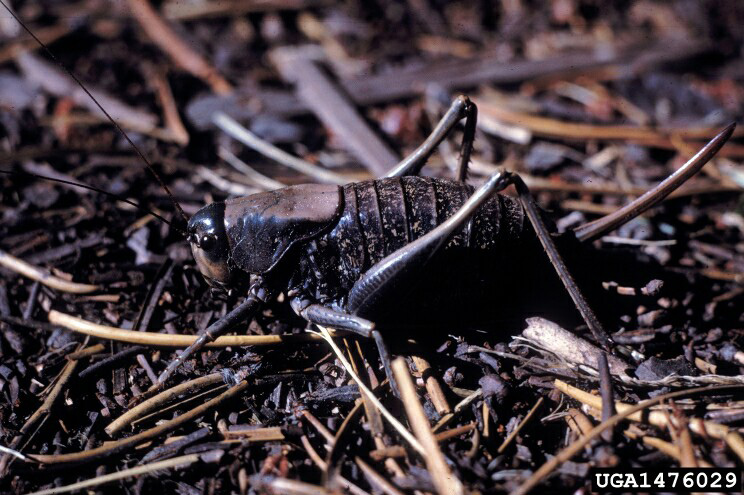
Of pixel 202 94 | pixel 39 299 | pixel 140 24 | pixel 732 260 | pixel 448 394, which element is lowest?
pixel 448 394

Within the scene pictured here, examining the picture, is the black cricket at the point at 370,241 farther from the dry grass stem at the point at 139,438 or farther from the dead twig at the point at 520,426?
the dead twig at the point at 520,426

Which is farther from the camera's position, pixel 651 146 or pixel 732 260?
pixel 651 146

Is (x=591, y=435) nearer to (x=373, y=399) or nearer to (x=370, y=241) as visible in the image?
(x=373, y=399)

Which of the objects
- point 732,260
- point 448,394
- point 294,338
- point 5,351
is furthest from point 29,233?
point 732,260

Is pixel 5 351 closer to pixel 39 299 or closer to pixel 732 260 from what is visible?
pixel 39 299

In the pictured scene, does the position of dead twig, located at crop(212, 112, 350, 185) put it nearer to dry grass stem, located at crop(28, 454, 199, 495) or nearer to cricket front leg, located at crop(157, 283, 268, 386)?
cricket front leg, located at crop(157, 283, 268, 386)

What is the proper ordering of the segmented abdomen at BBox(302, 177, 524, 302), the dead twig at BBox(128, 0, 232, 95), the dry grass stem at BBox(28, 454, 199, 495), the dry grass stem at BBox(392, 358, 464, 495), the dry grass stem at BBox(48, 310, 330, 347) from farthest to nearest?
the dead twig at BBox(128, 0, 232, 95)
the dry grass stem at BBox(48, 310, 330, 347)
the segmented abdomen at BBox(302, 177, 524, 302)
the dry grass stem at BBox(28, 454, 199, 495)
the dry grass stem at BBox(392, 358, 464, 495)

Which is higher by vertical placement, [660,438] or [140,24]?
[140,24]

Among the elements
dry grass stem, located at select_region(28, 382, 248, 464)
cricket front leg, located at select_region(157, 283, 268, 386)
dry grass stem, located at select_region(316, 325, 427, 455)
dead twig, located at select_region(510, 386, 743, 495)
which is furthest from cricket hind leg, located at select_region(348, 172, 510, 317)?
dead twig, located at select_region(510, 386, 743, 495)
